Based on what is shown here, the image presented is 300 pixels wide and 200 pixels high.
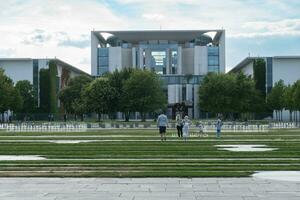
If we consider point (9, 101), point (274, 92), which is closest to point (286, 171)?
point (9, 101)

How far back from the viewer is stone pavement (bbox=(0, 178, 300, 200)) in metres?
12.5

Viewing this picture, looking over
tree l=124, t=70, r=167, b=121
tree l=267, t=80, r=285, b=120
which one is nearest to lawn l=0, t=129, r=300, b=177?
tree l=124, t=70, r=167, b=121

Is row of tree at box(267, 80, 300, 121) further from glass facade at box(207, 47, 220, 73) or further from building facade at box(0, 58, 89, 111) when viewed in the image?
building facade at box(0, 58, 89, 111)

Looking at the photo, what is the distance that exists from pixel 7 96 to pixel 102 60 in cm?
7147

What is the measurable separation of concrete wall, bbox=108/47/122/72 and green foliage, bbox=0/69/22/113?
197ft

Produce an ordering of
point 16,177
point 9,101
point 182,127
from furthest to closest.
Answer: point 9,101 → point 182,127 → point 16,177

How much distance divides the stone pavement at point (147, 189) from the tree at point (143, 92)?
80.0 metres

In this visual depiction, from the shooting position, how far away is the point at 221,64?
158 m

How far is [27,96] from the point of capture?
118 m

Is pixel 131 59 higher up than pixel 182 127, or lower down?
higher up

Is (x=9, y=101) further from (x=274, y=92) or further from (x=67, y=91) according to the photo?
(x=274, y=92)

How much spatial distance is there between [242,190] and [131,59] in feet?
498

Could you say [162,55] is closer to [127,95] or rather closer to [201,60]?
[201,60]

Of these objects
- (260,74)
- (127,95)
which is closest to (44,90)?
(127,95)
